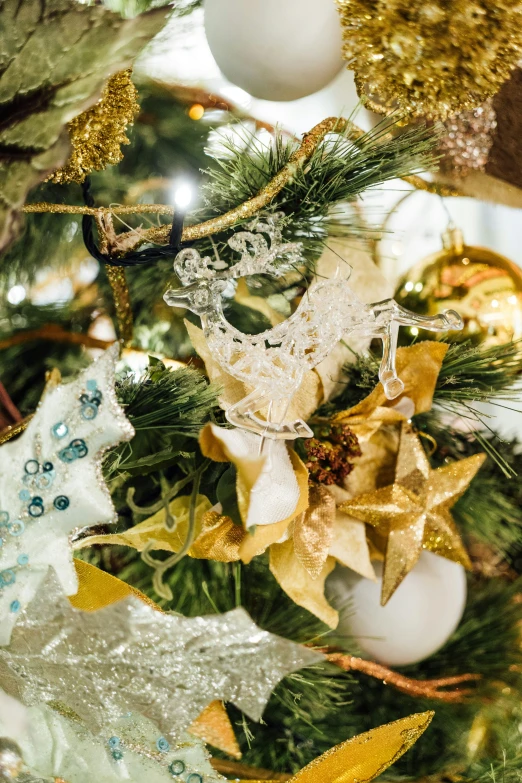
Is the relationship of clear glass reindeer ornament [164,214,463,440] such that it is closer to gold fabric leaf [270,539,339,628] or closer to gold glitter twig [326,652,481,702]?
gold fabric leaf [270,539,339,628]

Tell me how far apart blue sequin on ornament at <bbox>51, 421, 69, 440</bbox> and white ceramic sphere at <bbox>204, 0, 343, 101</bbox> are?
0.65 ft

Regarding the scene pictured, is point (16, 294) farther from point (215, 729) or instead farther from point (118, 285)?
point (215, 729)

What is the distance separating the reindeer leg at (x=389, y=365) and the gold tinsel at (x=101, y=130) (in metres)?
0.14

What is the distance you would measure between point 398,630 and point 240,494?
7.5 inches

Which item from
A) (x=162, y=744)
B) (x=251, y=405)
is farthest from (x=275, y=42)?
(x=162, y=744)

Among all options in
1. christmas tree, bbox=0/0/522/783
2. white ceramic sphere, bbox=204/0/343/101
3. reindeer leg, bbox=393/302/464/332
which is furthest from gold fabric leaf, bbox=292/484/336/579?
white ceramic sphere, bbox=204/0/343/101

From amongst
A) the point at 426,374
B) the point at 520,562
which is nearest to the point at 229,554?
the point at 426,374

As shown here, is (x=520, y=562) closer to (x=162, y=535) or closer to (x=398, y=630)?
(x=398, y=630)

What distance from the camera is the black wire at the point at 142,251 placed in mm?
281

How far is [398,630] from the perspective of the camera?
38cm

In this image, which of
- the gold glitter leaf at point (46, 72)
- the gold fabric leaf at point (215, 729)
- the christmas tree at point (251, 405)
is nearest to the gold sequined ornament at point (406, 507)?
the christmas tree at point (251, 405)

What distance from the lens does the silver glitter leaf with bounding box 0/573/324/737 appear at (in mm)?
218

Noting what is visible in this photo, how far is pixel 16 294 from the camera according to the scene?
0.43 meters

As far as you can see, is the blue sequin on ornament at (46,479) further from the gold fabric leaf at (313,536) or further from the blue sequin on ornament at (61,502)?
the gold fabric leaf at (313,536)
